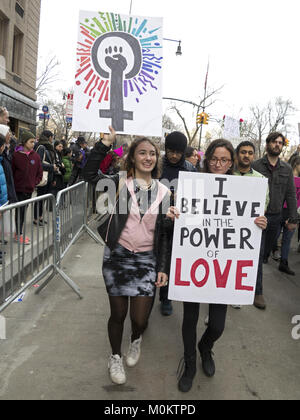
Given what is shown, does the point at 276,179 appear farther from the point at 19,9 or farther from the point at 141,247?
the point at 19,9

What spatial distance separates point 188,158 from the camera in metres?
5.06

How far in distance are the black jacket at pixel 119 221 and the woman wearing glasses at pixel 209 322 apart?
0.54ft

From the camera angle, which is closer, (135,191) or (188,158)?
(135,191)

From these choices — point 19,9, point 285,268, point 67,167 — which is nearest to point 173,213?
point 285,268

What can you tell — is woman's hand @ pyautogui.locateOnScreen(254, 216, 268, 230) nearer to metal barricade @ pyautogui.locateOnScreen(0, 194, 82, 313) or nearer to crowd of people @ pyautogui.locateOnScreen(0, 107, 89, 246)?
crowd of people @ pyautogui.locateOnScreen(0, 107, 89, 246)

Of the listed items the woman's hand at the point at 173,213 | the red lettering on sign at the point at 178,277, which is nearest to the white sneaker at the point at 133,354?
the red lettering on sign at the point at 178,277

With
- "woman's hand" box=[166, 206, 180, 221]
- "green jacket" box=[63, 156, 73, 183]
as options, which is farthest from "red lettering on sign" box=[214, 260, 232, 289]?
"green jacket" box=[63, 156, 73, 183]

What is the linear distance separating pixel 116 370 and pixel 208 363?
0.77 m

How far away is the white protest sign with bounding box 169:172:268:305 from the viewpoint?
2734 mm

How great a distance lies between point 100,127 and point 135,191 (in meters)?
0.72

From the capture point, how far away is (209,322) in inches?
110

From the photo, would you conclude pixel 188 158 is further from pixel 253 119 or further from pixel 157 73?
pixel 253 119

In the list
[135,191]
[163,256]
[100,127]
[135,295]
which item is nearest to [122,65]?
[100,127]

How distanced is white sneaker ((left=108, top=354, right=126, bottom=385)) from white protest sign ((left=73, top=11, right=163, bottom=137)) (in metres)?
1.90
